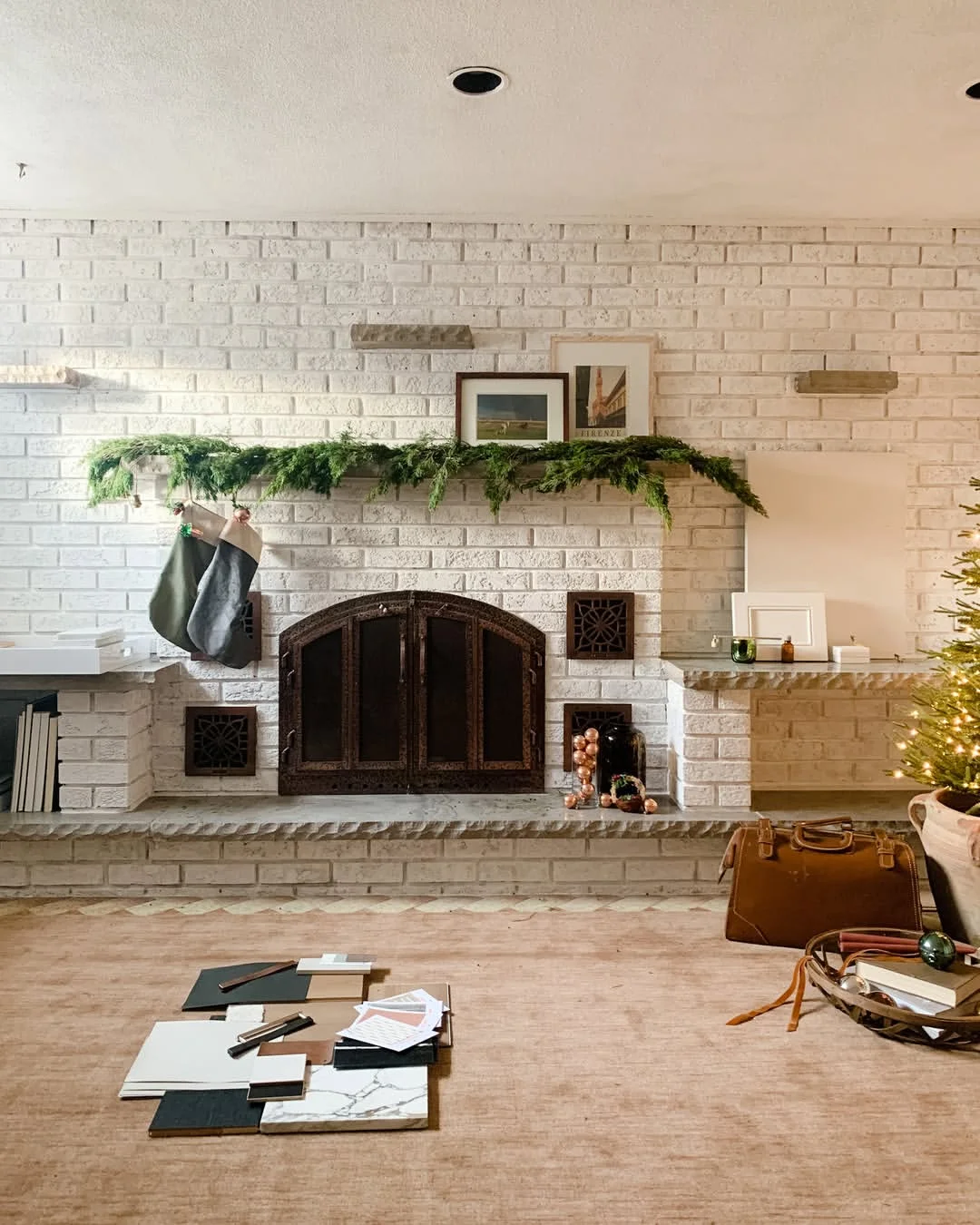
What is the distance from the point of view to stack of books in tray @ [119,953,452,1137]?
73.6 inches

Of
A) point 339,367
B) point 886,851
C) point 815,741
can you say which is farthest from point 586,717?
point 339,367

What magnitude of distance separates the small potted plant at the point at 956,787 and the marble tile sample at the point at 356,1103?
159 cm

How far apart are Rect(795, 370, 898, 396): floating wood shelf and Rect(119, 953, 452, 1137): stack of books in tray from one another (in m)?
2.57

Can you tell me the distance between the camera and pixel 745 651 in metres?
3.58

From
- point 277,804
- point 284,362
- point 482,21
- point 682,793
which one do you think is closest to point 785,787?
point 682,793

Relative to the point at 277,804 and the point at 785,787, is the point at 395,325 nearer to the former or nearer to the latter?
the point at 277,804

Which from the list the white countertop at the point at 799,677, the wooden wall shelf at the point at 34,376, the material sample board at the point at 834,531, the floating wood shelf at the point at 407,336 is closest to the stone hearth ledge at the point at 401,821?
the white countertop at the point at 799,677

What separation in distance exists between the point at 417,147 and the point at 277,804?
2.31 metres

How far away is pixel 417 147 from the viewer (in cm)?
310

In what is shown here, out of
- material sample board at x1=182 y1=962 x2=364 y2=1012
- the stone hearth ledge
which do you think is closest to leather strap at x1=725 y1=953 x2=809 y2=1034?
material sample board at x1=182 y1=962 x2=364 y2=1012

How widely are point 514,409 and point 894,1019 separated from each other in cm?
Result: 245

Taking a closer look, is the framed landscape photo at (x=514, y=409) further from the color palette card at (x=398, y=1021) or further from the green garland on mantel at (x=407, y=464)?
the color palette card at (x=398, y=1021)

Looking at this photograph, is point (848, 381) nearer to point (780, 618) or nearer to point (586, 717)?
point (780, 618)

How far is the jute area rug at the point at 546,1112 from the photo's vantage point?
65.5 inches
